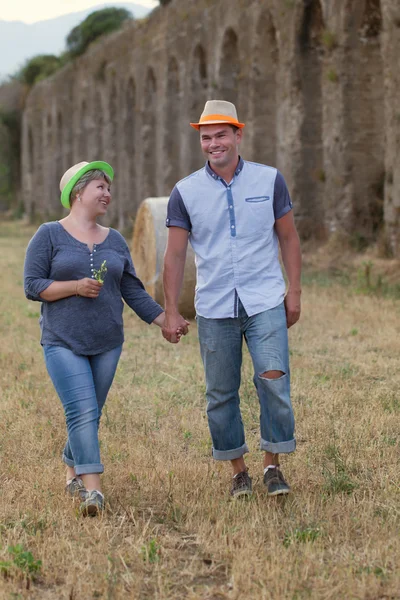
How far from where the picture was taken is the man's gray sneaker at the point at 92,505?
409 centimetres

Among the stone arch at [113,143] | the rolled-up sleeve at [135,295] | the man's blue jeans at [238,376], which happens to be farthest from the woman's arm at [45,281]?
the stone arch at [113,143]

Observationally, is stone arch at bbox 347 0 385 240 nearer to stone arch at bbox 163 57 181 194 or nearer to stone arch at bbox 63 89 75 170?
stone arch at bbox 163 57 181 194

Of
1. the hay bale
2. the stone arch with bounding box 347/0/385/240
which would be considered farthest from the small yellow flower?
the stone arch with bounding box 347/0/385/240

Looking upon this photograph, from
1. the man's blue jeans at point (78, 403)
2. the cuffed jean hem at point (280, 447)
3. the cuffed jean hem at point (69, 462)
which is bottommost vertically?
the cuffed jean hem at point (69, 462)

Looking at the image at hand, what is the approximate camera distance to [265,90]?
18.3 m

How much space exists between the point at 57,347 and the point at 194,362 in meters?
3.49

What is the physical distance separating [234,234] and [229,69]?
1664 centimetres

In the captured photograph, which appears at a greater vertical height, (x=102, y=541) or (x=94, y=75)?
(x=94, y=75)

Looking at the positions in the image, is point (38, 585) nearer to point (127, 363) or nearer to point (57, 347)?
point (57, 347)

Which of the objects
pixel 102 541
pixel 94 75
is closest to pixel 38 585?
pixel 102 541

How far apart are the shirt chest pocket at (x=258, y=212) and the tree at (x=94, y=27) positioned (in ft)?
101

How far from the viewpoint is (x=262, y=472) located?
4789mm

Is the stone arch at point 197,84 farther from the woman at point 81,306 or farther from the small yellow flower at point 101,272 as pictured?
the small yellow flower at point 101,272

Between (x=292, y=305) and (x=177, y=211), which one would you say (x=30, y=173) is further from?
(x=292, y=305)
